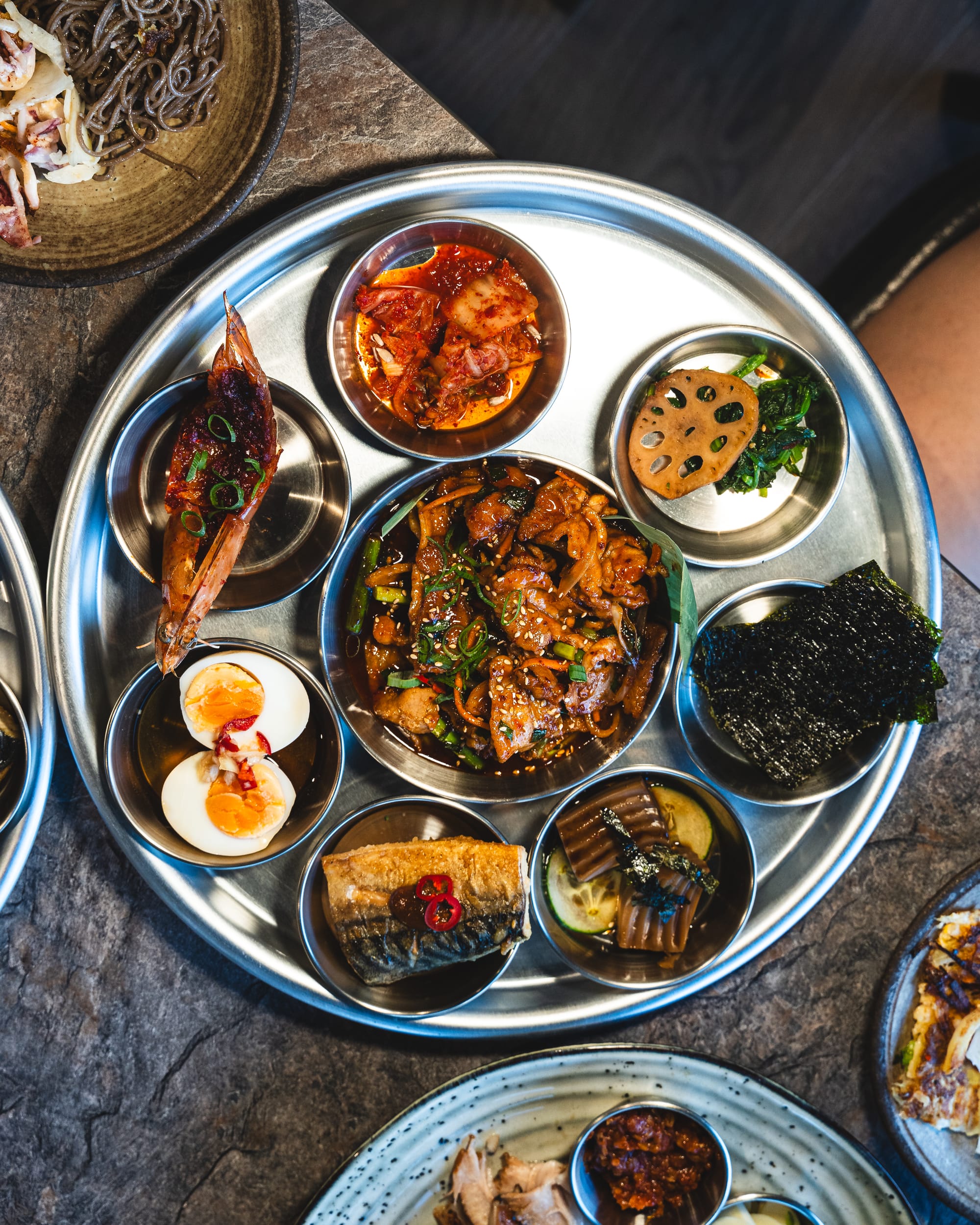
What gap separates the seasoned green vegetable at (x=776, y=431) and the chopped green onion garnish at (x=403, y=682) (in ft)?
4.06

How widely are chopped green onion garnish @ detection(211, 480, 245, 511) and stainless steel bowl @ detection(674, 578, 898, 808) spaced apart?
1499mm

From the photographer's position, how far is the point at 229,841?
2.65 meters

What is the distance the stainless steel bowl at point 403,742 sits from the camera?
104 inches

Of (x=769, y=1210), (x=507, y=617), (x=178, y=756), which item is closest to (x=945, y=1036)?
(x=769, y=1210)

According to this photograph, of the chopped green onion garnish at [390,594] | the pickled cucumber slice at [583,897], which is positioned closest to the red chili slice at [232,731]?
the chopped green onion garnish at [390,594]

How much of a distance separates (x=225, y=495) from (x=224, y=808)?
99cm

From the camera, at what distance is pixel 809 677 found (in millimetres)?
2721

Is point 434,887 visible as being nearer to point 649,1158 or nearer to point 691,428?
point 649,1158

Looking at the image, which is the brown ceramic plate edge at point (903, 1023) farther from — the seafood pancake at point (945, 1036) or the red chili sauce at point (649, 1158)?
the red chili sauce at point (649, 1158)

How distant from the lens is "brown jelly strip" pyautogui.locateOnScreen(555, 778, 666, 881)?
275cm

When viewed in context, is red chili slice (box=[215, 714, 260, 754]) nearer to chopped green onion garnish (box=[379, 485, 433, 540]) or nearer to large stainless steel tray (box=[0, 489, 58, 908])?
large stainless steel tray (box=[0, 489, 58, 908])

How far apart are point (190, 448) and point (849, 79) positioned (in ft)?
11.5

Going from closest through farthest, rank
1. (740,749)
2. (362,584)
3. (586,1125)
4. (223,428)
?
(223,428)
(362,584)
(740,749)
(586,1125)

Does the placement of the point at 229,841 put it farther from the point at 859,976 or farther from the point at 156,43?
the point at 156,43
